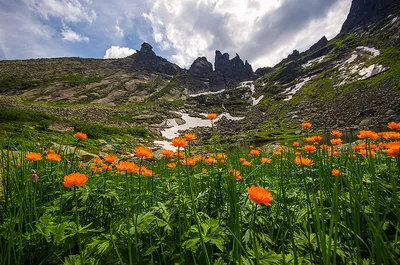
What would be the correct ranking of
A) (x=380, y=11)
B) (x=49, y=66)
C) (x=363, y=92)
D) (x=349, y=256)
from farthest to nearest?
1. (x=380, y=11)
2. (x=49, y=66)
3. (x=363, y=92)
4. (x=349, y=256)

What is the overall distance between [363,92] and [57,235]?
5918 cm

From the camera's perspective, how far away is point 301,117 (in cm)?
5084

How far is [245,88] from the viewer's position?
91.1 m

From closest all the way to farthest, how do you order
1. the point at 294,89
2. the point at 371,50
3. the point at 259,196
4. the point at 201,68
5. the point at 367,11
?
the point at 259,196
the point at 371,50
the point at 294,89
the point at 367,11
the point at 201,68

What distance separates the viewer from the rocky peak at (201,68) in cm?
11138

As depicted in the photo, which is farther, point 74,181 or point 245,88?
point 245,88

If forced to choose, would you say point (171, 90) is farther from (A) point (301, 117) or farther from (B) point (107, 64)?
(A) point (301, 117)

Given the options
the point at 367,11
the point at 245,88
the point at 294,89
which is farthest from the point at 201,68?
the point at 367,11

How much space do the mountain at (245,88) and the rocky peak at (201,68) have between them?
7.64ft

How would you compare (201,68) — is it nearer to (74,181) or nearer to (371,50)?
(371,50)

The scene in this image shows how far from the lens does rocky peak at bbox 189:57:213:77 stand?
111375 mm

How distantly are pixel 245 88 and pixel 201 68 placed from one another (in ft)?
110

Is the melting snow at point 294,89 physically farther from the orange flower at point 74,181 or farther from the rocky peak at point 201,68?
the orange flower at point 74,181

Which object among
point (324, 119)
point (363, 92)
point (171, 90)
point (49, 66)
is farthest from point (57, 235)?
point (49, 66)
